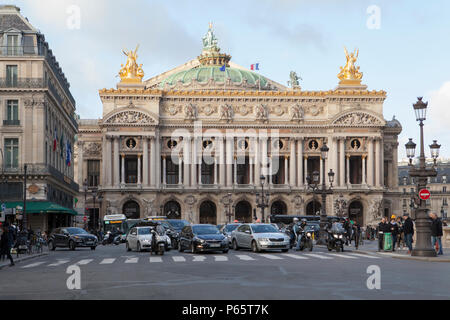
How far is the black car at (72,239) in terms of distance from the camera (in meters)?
50.6

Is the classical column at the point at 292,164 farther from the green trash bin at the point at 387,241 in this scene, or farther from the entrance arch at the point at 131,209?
the green trash bin at the point at 387,241

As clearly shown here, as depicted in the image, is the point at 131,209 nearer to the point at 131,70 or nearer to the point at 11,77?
the point at 131,70

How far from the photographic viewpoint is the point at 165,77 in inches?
5389

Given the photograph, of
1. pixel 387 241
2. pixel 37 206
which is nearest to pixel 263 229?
pixel 387 241

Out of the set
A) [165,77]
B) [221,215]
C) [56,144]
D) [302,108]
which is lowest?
[221,215]

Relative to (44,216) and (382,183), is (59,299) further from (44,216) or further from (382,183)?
(382,183)

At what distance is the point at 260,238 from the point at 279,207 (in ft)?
222

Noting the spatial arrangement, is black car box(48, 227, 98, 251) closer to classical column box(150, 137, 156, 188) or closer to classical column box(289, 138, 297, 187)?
classical column box(150, 137, 156, 188)

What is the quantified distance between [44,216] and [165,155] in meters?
40.6

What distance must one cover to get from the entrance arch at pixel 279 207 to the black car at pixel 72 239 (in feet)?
189

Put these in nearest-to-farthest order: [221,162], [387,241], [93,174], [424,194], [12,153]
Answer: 1. [424,194]
2. [387,241]
3. [12,153]
4. [221,162]
5. [93,174]

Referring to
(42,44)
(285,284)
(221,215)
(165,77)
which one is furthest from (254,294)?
(165,77)

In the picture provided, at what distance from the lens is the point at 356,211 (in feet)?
350

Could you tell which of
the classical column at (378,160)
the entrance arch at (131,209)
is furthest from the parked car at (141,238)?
the classical column at (378,160)
